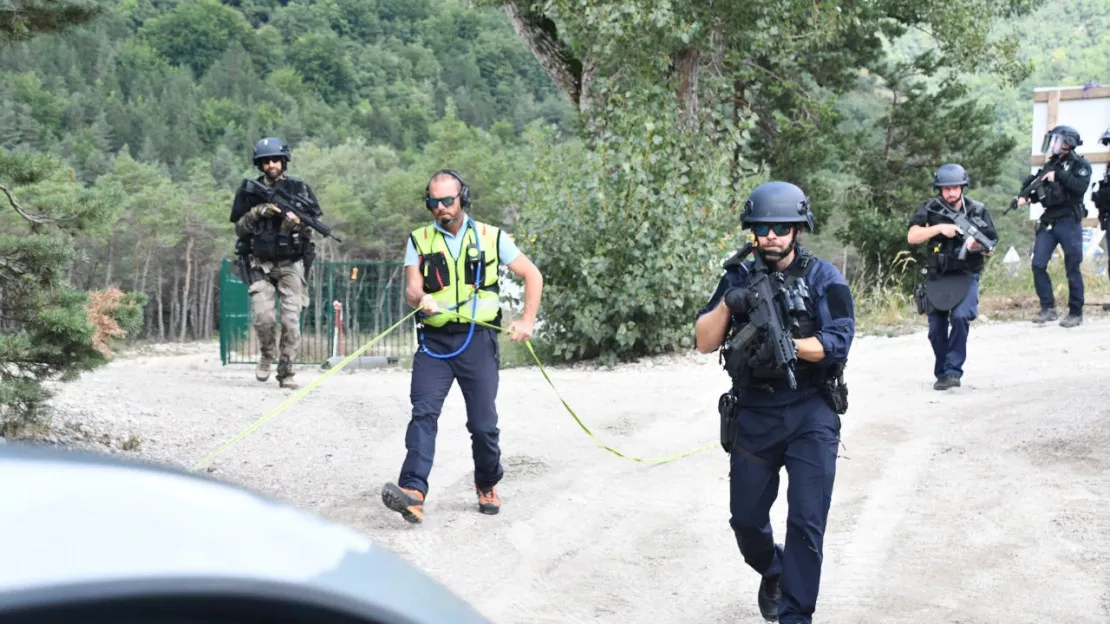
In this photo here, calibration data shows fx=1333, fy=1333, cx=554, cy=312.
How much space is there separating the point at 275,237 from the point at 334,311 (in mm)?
9051

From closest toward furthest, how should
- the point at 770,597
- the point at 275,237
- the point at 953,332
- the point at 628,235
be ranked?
the point at 770,597
the point at 953,332
the point at 275,237
the point at 628,235

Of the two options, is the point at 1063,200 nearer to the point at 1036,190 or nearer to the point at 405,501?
the point at 1036,190

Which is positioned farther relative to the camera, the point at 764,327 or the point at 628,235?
the point at 628,235

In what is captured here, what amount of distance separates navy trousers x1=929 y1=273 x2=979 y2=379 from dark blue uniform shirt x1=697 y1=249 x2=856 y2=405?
19.6 ft

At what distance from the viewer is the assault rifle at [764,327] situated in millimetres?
4957

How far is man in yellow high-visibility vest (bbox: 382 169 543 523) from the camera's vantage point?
→ 709cm

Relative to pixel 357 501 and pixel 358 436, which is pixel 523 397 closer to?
pixel 358 436

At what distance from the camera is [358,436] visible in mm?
10328

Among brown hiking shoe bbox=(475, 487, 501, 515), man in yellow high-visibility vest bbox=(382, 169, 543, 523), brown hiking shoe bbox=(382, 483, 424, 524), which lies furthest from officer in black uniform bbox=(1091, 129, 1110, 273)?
brown hiking shoe bbox=(382, 483, 424, 524)

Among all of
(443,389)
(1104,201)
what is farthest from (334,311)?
(443,389)

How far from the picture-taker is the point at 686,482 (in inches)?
336

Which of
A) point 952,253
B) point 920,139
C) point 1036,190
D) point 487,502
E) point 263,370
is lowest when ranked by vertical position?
point 263,370

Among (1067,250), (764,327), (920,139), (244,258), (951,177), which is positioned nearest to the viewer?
(764,327)

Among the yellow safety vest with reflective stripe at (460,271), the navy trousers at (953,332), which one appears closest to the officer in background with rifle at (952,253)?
the navy trousers at (953,332)
